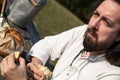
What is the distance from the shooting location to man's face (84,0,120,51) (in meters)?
3.68

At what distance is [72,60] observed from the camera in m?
3.88

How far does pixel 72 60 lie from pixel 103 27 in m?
0.42

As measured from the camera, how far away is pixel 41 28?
10391 millimetres

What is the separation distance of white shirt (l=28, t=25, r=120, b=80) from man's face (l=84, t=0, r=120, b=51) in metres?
0.12

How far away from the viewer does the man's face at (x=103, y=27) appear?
3.68 m

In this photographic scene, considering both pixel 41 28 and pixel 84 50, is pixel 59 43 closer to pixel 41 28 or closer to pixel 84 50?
pixel 84 50

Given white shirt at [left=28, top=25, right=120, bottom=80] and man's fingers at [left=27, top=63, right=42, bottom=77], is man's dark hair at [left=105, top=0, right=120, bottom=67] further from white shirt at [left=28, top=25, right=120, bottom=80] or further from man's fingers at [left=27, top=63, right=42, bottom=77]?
man's fingers at [left=27, top=63, right=42, bottom=77]

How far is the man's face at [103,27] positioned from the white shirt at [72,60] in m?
0.12

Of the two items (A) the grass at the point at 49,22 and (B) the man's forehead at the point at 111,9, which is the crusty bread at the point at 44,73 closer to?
(B) the man's forehead at the point at 111,9

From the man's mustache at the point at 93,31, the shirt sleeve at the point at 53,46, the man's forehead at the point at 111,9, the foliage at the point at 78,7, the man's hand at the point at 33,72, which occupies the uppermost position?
the man's forehead at the point at 111,9

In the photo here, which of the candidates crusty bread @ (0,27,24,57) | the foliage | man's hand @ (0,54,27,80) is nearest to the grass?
the foliage

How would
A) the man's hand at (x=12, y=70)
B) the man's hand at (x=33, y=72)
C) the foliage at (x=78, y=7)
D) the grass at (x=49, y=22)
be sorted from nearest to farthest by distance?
the man's hand at (x=12, y=70) → the man's hand at (x=33, y=72) → the grass at (x=49, y=22) → the foliage at (x=78, y=7)

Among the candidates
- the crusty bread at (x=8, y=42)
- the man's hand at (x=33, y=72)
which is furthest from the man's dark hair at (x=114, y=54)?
the crusty bread at (x=8, y=42)

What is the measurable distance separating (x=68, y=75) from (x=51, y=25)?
26.6ft
